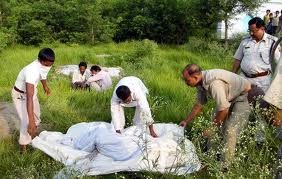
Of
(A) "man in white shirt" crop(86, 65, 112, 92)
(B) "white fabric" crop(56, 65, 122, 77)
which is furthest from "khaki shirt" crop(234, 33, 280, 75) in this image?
(B) "white fabric" crop(56, 65, 122, 77)

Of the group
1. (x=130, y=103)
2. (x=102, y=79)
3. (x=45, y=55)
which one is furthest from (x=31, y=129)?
(x=102, y=79)

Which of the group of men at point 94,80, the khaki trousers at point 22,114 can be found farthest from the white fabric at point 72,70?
the khaki trousers at point 22,114

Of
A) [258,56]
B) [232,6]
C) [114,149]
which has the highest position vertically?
[232,6]

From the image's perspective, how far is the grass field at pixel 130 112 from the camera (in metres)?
3.93

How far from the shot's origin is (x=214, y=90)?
15.4 ft

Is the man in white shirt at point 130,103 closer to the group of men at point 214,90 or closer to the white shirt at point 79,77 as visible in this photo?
the group of men at point 214,90

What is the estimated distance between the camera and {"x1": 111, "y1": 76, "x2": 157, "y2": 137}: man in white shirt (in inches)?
221

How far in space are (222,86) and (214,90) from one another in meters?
0.11

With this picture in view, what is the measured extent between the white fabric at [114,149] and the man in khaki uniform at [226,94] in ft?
1.44

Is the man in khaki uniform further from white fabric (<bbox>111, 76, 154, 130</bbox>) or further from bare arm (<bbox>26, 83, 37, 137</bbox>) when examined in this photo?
bare arm (<bbox>26, 83, 37, 137</bbox>)

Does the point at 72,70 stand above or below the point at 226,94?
below

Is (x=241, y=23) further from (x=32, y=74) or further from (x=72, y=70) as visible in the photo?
(x=32, y=74)

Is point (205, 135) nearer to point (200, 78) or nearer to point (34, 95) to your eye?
point (200, 78)

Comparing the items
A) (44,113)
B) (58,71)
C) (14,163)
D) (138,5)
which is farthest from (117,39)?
(14,163)
